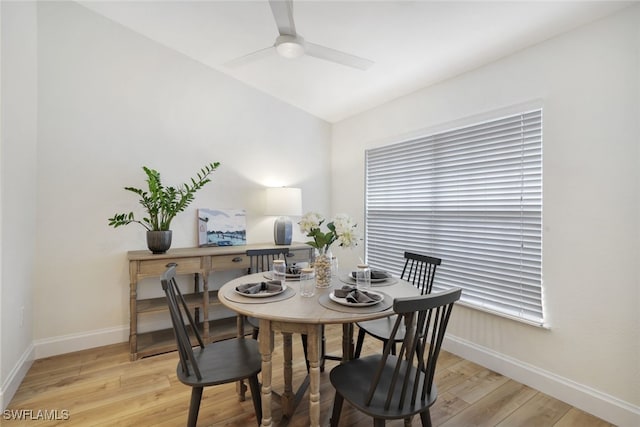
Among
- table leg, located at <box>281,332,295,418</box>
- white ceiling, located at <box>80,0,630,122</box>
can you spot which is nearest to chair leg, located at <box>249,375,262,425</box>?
table leg, located at <box>281,332,295,418</box>

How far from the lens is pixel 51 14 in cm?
271

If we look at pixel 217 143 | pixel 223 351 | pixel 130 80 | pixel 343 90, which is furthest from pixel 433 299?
pixel 130 80

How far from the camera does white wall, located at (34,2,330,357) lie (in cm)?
273

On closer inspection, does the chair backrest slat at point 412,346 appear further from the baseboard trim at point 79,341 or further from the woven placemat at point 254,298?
the baseboard trim at point 79,341

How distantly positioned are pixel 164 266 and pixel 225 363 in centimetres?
145

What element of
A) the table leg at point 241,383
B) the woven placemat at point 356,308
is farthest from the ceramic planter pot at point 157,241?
the woven placemat at point 356,308

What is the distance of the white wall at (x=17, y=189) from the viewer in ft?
6.58

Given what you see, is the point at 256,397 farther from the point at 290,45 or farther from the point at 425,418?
the point at 290,45

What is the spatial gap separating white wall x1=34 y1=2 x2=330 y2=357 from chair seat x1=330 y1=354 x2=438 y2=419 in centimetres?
242

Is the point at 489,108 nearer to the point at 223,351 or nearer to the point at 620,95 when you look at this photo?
the point at 620,95

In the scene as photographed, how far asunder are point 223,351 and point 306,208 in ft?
8.57

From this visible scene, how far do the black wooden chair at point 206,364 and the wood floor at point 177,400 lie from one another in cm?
43

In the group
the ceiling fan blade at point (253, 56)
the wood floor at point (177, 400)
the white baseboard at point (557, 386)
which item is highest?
the ceiling fan blade at point (253, 56)

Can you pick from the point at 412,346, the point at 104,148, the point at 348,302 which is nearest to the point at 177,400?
the point at 348,302
